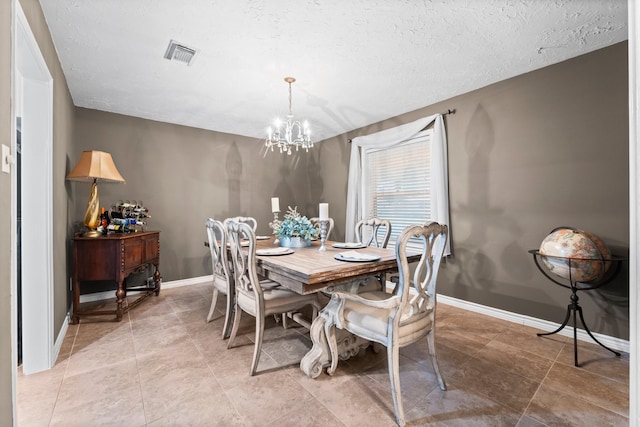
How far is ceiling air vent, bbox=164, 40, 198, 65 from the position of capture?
90.9 inches

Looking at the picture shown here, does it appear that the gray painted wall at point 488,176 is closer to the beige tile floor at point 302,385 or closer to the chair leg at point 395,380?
the beige tile floor at point 302,385

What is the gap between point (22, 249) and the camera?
6.38 feet

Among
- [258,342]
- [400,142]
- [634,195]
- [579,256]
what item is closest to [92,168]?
[258,342]

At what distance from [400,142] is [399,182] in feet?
1.79

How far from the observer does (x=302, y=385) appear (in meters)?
1.84

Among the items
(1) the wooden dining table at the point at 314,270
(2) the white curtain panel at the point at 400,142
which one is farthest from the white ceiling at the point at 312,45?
(1) the wooden dining table at the point at 314,270

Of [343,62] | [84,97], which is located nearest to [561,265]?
[343,62]

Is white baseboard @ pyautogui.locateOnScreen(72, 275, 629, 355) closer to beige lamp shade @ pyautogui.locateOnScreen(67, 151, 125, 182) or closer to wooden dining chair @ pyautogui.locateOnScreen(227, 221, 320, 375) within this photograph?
beige lamp shade @ pyautogui.locateOnScreen(67, 151, 125, 182)

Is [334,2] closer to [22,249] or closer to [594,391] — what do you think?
[22,249]

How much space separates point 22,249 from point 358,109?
349 centimetres

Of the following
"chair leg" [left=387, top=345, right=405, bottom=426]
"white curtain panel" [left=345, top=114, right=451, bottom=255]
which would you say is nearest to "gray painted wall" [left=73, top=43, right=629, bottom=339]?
"white curtain panel" [left=345, top=114, right=451, bottom=255]

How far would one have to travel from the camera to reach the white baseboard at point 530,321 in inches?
89.7

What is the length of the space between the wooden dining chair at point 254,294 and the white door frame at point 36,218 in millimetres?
1290

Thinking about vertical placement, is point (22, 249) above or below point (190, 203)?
below
